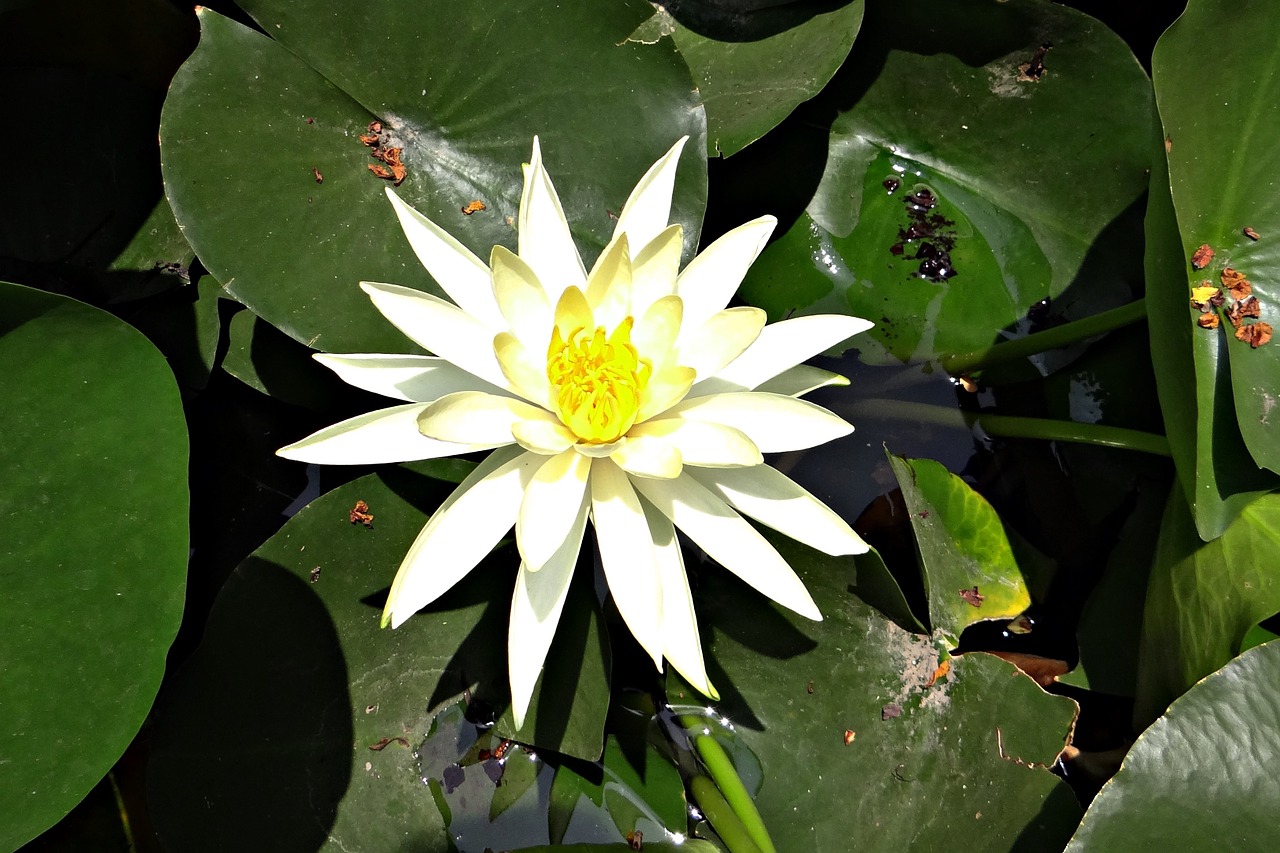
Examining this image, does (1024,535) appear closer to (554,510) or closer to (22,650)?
(554,510)

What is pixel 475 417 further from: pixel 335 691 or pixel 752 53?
pixel 752 53

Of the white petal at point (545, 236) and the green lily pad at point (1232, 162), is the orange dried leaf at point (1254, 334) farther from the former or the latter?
the white petal at point (545, 236)

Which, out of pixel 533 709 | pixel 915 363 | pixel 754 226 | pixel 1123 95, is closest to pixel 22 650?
pixel 533 709

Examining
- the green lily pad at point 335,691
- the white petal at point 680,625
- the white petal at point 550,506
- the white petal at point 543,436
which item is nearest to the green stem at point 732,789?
the green lily pad at point 335,691

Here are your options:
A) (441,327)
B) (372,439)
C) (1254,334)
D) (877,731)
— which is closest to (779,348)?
(441,327)

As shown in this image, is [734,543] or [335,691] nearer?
[734,543]

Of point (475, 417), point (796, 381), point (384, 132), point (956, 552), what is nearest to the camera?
point (475, 417)

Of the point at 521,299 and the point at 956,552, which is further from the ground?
the point at 521,299

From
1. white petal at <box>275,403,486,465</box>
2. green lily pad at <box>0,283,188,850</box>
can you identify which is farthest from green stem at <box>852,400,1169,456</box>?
green lily pad at <box>0,283,188,850</box>
